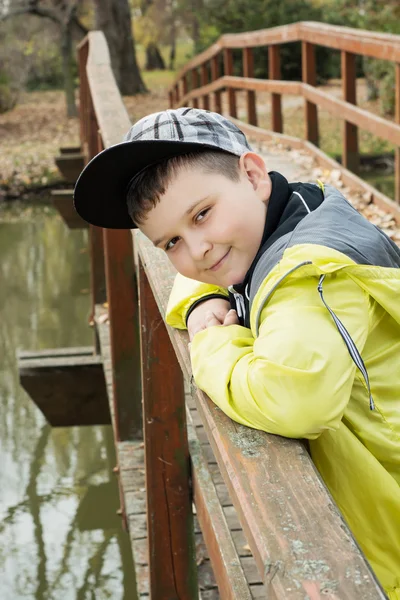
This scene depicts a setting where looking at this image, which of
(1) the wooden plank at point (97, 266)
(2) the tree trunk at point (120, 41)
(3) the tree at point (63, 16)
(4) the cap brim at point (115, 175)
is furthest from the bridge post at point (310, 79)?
(2) the tree trunk at point (120, 41)

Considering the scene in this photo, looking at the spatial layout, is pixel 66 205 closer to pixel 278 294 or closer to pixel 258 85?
pixel 258 85

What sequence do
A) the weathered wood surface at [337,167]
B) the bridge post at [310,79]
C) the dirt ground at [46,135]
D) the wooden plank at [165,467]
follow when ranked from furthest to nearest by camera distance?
the dirt ground at [46,135] → the bridge post at [310,79] → the weathered wood surface at [337,167] → the wooden plank at [165,467]

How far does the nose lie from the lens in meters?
1.84

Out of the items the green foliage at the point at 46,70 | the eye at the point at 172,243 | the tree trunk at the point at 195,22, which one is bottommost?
the green foliage at the point at 46,70

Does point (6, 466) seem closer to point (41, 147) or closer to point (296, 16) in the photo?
point (41, 147)

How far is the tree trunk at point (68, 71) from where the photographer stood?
20.9m

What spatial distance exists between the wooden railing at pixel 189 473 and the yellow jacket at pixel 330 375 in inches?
2.1

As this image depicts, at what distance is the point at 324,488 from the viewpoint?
3.81 feet

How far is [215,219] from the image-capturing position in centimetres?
182

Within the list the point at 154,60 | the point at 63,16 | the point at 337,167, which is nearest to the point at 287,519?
the point at 337,167

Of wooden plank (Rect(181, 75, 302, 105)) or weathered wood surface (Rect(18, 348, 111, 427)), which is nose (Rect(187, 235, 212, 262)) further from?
wooden plank (Rect(181, 75, 302, 105))

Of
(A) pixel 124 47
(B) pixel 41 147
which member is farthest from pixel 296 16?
(B) pixel 41 147

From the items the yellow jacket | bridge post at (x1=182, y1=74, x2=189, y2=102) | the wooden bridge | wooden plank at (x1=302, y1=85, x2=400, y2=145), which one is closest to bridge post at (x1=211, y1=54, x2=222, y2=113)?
bridge post at (x1=182, y1=74, x2=189, y2=102)

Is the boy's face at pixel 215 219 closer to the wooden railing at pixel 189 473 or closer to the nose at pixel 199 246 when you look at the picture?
the nose at pixel 199 246
